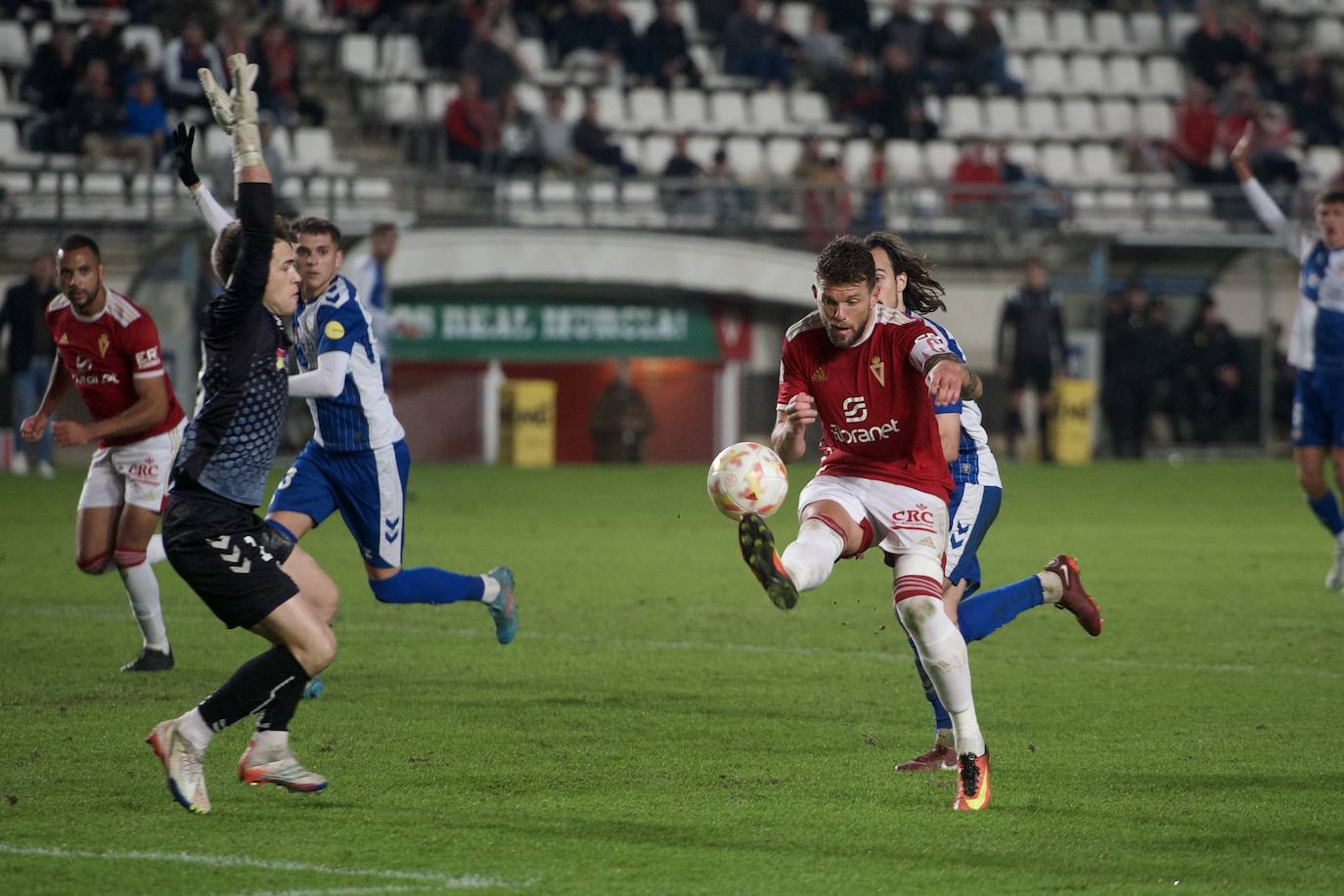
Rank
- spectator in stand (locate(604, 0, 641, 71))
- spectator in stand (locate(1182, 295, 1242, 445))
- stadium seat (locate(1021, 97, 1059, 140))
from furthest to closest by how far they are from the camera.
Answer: stadium seat (locate(1021, 97, 1059, 140)) < spectator in stand (locate(604, 0, 641, 71)) < spectator in stand (locate(1182, 295, 1242, 445))

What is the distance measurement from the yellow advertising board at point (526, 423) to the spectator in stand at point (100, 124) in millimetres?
5111

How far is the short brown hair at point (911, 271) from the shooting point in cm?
707

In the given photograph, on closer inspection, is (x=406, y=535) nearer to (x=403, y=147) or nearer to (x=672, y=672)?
(x=672, y=672)

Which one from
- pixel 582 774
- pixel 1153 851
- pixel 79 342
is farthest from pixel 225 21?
pixel 1153 851

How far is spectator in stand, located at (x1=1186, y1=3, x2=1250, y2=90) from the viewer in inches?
1209

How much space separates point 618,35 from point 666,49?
26.9 inches

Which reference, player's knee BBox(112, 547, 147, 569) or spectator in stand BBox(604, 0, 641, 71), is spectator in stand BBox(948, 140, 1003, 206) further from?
player's knee BBox(112, 547, 147, 569)

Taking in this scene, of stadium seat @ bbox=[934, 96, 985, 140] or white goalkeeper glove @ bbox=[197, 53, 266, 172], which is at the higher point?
white goalkeeper glove @ bbox=[197, 53, 266, 172]

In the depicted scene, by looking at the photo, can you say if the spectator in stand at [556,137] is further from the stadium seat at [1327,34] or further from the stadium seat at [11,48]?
the stadium seat at [1327,34]

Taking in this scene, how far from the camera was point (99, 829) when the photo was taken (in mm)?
5980

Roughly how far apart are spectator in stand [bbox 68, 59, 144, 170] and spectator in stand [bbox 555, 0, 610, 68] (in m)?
6.64

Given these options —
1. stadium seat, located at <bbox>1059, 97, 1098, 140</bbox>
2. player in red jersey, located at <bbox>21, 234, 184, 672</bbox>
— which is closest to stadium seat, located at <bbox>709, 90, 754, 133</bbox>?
stadium seat, located at <bbox>1059, 97, 1098, 140</bbox>

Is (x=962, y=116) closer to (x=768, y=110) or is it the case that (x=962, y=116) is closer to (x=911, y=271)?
(x=768, y=110)

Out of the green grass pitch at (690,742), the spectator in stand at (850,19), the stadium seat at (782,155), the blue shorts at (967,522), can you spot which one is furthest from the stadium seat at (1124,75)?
the blue shorts at (967,522)
